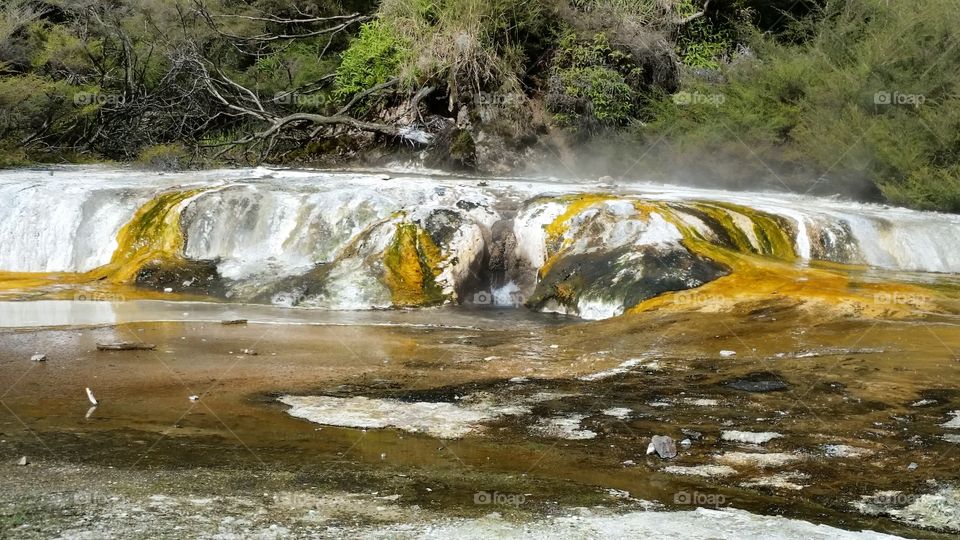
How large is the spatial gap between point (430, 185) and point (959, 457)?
381 inches

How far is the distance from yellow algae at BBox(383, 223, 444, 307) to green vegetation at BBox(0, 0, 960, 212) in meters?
6.42

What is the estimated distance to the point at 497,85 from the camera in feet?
64.3

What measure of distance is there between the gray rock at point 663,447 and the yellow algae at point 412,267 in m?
6.38

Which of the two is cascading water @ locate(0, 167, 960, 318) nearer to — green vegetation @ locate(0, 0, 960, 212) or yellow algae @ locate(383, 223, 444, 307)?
yellow algae @ locate(383, 223, 444, 307)

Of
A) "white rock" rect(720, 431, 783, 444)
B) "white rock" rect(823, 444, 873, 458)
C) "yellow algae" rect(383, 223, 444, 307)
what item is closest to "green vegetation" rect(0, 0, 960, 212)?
"yellow algae" rect(383, 223, 444, 307)

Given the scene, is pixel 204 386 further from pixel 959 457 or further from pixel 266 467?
pixel 959 457

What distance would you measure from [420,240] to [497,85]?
292 inches

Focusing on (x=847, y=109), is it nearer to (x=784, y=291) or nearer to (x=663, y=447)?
(x=784, y=291)

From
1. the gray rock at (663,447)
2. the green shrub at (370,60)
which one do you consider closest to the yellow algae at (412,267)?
the gray rock at (663,447)

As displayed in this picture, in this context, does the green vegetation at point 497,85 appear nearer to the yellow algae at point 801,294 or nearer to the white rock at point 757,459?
the yellow algae at point 801,294

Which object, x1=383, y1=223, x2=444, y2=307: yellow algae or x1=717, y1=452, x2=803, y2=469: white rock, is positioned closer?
x1=717, y1=452, x2=803, y2=469: white rock

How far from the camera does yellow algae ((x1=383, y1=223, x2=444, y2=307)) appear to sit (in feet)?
40.3

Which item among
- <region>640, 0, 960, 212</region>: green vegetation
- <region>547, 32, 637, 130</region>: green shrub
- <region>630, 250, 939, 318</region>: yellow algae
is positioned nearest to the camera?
<region>630, 250, 939, 318</region>: yellow algae

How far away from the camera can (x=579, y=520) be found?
4875 mm
